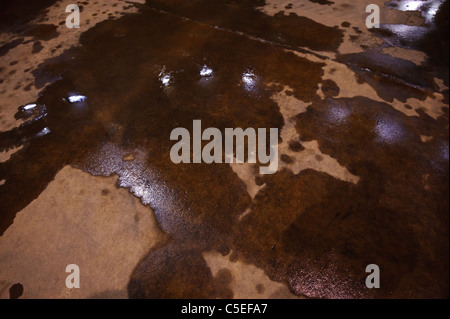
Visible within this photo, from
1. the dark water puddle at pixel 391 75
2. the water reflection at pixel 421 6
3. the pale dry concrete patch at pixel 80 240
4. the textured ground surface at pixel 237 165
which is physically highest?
the water reflection at pixel 421 6

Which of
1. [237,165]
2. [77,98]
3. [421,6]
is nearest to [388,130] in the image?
[237,165]

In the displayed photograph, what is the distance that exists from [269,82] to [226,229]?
1.10 meters

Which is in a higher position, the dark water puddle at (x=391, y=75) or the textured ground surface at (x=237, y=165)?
the dark water puddle at (x=391, y=75)

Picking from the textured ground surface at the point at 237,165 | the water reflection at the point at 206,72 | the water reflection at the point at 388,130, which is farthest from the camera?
the water reflection at the point at 206,72

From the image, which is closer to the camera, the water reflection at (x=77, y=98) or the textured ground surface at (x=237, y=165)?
the textured ground surface at (x=237, y=165)

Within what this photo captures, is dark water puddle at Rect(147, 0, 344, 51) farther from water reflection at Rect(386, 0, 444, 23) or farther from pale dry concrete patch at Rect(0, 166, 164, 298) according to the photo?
pale dry concrete patch at Rect(0, 166, 164, 298)

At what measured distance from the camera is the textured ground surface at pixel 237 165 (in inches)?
42.2

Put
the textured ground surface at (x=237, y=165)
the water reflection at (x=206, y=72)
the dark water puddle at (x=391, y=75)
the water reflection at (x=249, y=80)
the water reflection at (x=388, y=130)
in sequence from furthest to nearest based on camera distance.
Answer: the water reflection at (x=206, y=72), the water reflection at (x=249, y=80), the dark water puddle at (x=391, y=75), the water reflection at (x=388, y=130), the textured ground surface at (x=237, y=165)

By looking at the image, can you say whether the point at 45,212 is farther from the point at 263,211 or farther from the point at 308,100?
the point at 308,100

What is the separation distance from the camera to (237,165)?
1.37m

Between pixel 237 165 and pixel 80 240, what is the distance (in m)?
0.90

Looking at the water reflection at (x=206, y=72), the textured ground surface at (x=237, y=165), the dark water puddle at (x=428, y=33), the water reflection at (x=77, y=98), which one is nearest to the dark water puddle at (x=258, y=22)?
the textured ground surface at (x=237, y=165)

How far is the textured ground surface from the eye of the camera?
107 centimetres

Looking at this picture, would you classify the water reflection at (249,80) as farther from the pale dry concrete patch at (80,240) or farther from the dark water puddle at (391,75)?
the pale dry concrete patch at (80,240)
